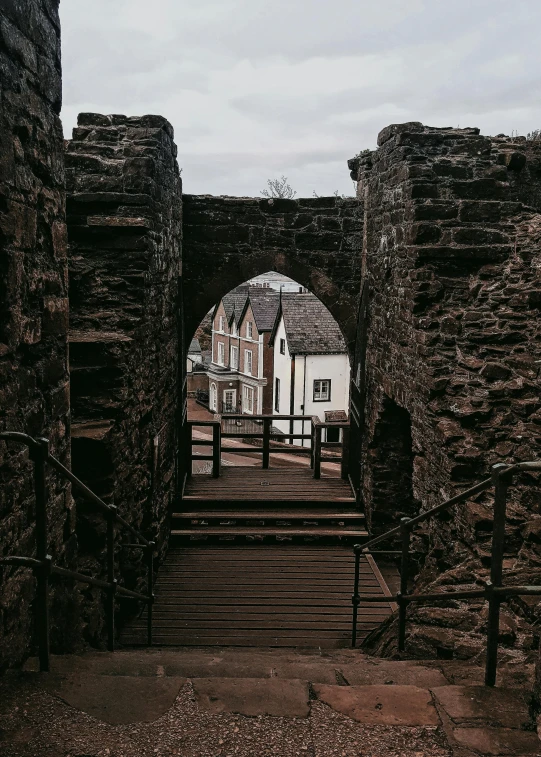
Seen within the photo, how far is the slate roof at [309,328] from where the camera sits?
2643 cm

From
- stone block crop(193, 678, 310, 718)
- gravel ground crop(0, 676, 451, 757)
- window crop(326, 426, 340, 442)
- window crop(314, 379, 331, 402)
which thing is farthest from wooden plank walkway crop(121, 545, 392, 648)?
window crop(314, 379, 331, 402)

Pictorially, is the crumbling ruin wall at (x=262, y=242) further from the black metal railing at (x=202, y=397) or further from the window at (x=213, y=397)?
the black metal railing at (x=202, y=397)

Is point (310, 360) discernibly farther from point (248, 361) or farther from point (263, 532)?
point (263, 532)

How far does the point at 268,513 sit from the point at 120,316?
4172 mm

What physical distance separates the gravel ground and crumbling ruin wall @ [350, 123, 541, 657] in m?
2.53

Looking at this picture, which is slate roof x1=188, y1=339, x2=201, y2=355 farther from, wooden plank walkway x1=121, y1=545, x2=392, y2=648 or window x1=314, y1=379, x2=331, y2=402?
wooden plank walkway x1=121, y1=545, x2=392, y2=648

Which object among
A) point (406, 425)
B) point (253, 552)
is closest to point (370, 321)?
point (406, 425)

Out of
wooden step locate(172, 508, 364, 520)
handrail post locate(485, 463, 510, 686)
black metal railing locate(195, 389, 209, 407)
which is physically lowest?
black metal railing locate(195, 389, 209, 407)

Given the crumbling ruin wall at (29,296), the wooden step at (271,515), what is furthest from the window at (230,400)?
the crumbling ruin wall at (29,296)

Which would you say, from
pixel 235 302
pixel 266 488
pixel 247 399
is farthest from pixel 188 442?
pixel 235 302

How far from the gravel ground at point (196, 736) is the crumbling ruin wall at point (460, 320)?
2.53m

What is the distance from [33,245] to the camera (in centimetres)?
330

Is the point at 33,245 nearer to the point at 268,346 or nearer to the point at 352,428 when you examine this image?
the point at 352,428

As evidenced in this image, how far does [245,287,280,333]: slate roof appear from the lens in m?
30.6
